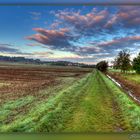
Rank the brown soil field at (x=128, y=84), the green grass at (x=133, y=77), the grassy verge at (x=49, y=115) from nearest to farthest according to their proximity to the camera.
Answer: the grassy verge at (x=49, y=115) < the brown soil field at (x=128, y=84) < the green grass at (x=133, y=77)

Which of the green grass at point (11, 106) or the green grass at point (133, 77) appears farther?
the green grass at point (133, 77)

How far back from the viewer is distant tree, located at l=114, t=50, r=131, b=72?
995 centimetres

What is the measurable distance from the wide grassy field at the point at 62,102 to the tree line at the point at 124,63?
226mm

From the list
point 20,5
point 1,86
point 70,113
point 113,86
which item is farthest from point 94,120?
point 20,5

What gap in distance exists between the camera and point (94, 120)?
9.55 m

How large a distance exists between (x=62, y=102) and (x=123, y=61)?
5.08ft

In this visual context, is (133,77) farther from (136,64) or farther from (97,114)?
(97,114)

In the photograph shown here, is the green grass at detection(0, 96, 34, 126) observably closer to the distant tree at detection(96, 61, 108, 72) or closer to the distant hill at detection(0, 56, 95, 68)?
the distant hill at detection(0, 56, 95, 68)

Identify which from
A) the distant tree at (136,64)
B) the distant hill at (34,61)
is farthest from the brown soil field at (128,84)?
the distant hill at (34,61)

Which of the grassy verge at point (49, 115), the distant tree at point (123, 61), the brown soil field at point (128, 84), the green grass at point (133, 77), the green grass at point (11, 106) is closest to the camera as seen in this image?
the grassy verge at point (49, 115)

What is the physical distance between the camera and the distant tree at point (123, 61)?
9953 millimetres

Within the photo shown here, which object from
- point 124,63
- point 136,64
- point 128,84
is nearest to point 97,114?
point 128,84

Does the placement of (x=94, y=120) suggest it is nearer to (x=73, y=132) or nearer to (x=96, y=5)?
(x=73, y=132)

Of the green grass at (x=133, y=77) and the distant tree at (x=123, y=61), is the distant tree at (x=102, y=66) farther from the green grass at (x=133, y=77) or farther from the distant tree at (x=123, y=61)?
the green grass at (x=133, y=77)
